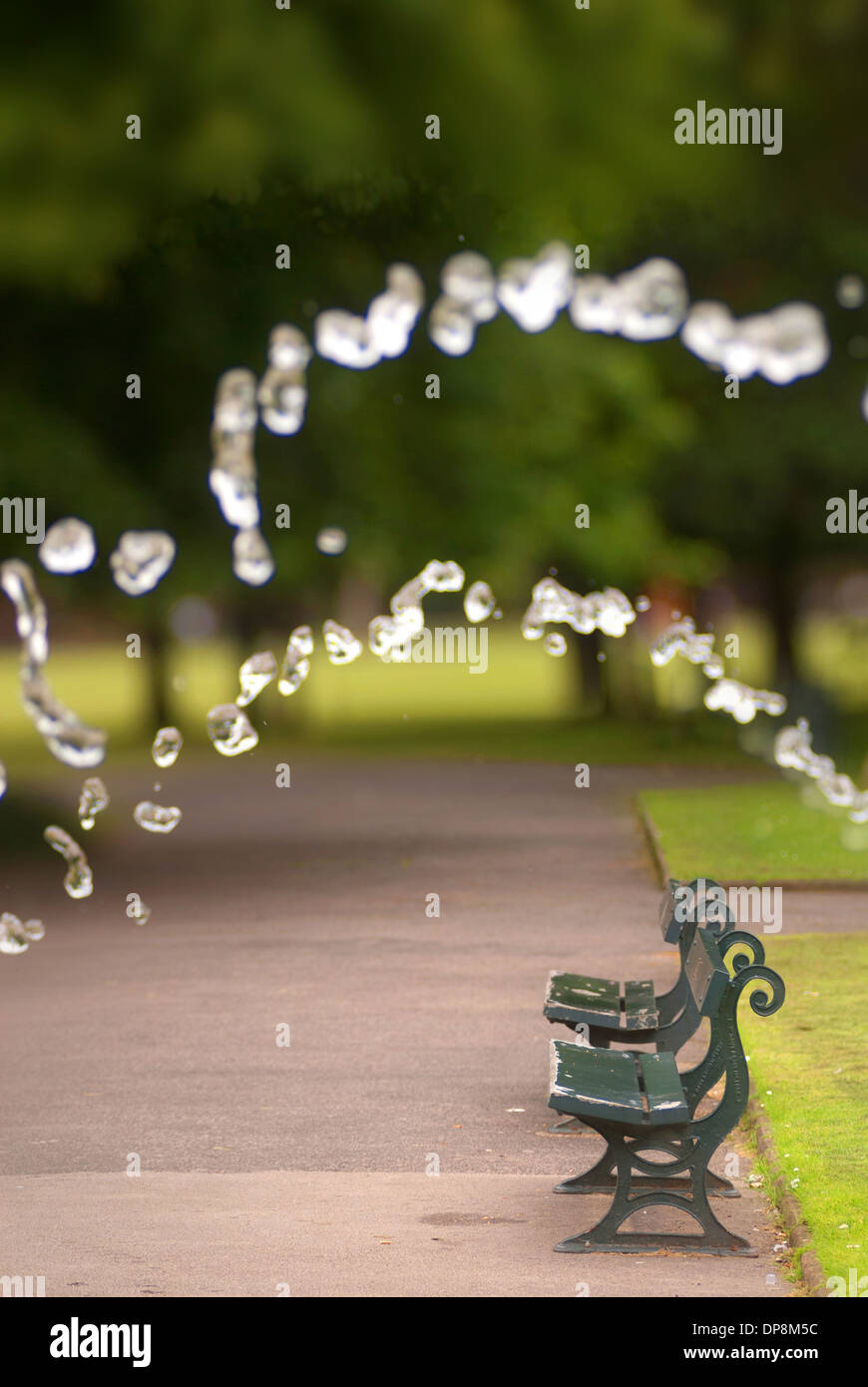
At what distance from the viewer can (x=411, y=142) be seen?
2.91 metres

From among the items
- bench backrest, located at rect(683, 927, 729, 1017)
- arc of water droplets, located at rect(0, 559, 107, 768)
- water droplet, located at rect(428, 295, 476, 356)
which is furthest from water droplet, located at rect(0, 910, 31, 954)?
water droplet, located at rect(428, 295, 476, 356)

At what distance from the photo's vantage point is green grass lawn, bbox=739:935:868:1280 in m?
6.58

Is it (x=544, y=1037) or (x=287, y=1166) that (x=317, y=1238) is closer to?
(x=287, y=1166)

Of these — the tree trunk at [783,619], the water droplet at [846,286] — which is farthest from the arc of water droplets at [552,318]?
the tree trunk at [783,619]

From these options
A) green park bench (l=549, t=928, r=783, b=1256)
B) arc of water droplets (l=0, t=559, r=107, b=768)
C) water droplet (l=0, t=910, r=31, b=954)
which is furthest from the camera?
water droplet (l=0, t=910, r=31, b=954)

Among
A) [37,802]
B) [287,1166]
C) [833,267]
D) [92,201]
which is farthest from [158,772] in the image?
[92,201]

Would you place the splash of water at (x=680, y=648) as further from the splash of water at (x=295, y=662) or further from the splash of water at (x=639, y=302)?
the splash of water at (x=639, y=302)

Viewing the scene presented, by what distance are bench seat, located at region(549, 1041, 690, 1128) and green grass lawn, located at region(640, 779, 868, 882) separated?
9.34 m

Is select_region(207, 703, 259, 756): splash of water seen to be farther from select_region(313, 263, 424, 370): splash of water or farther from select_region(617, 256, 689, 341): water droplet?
select_region(617, 256, 689, 341): water droplet

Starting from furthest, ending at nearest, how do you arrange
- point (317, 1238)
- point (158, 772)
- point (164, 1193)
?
point (158, 772) → point (164, 1193) → point (317, 1238)

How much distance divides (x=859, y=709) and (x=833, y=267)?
579 inches

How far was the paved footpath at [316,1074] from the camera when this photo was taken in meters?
6.30

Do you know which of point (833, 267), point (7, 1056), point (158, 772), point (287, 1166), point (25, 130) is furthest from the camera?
point (833, 267)

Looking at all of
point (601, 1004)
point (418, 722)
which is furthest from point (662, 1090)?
point (418, 722)
